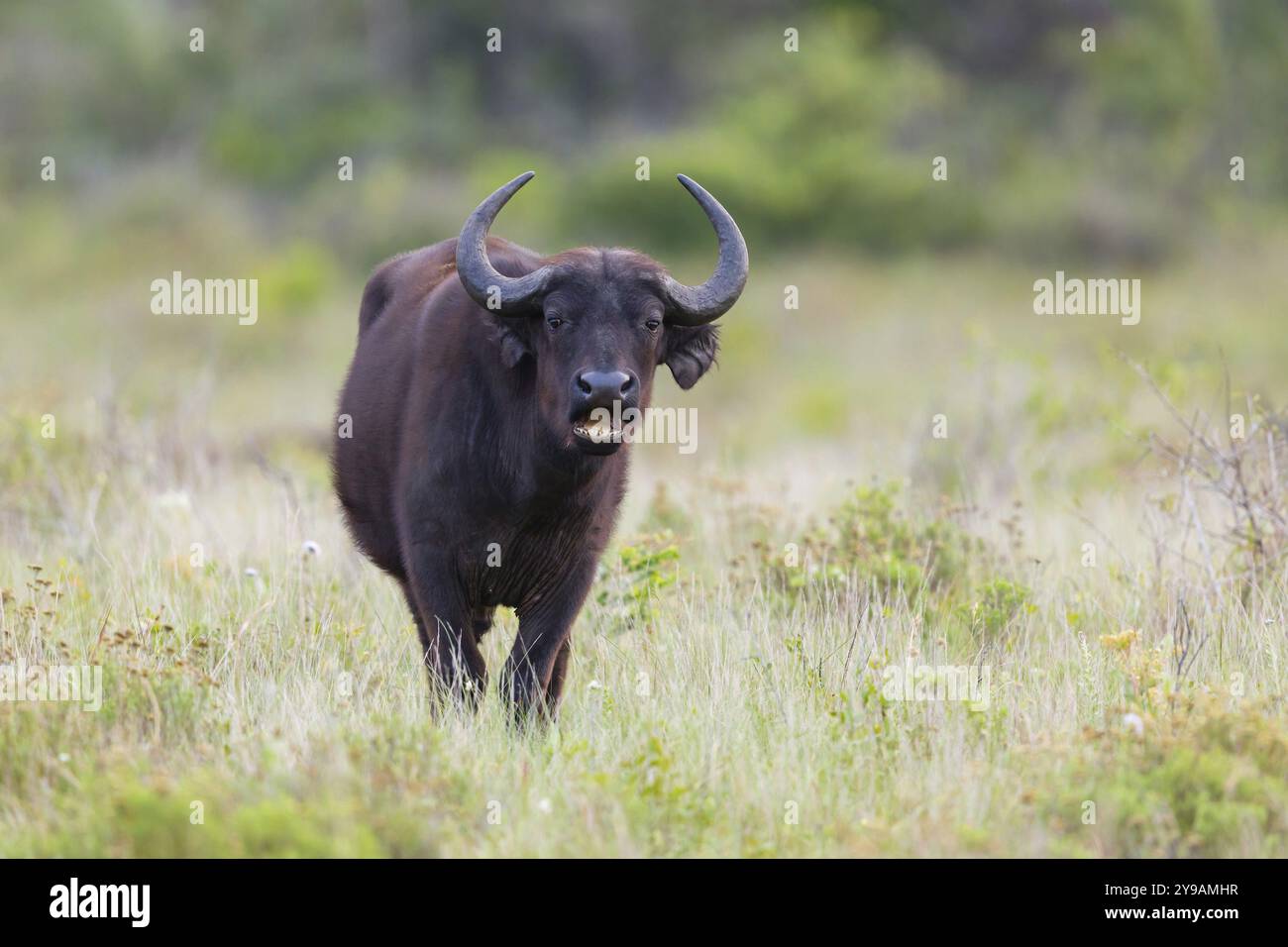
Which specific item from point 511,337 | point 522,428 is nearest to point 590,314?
point 511,337

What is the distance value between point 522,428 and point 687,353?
857 mm

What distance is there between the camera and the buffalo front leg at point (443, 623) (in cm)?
738

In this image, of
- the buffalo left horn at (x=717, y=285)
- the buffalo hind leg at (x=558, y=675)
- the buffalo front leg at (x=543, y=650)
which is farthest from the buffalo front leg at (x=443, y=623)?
the buffalo left horn at (x=717, y=285)

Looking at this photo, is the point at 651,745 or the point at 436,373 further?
the point at 436,373

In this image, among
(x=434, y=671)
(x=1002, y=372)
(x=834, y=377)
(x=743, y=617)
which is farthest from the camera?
(x=834, y=377)

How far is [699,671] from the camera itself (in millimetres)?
7680

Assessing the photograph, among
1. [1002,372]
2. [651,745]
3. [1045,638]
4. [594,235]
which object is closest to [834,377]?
[1002,372]

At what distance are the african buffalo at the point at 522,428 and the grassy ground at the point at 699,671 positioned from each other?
417 mm

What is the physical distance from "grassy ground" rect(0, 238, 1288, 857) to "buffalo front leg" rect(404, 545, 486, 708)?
7.6 inches

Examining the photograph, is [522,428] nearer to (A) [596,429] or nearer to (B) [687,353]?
(A) [596,429]

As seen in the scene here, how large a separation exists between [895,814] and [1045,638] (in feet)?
8.06
